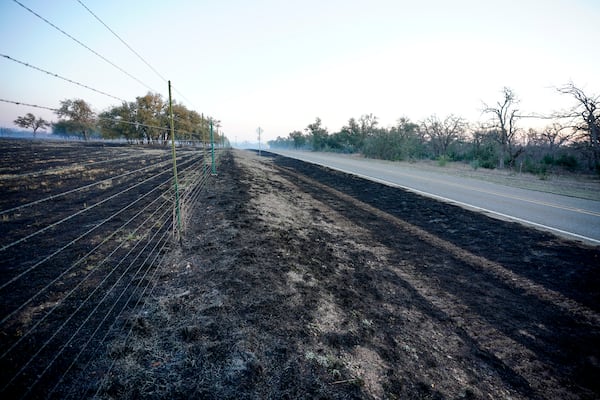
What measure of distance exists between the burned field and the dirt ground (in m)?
0.02

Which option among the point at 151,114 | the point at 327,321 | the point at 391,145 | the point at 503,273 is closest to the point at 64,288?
the point at 327,321

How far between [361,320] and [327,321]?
1.45ft

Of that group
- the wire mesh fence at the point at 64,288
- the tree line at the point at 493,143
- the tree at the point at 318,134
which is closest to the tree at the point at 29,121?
the wire mesh fence at the point at 64,288

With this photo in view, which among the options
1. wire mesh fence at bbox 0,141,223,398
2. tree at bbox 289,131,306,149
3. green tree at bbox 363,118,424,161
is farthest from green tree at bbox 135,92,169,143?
tree at bbox 289,131,306,149

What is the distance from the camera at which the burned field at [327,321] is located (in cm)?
232

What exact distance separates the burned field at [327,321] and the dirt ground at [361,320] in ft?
0.05

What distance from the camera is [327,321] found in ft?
10.2

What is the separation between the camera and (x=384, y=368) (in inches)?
99.5

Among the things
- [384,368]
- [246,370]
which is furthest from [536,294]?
[246,370]

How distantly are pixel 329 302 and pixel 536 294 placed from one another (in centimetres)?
326

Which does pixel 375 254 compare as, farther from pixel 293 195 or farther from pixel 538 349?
pixel 293 195


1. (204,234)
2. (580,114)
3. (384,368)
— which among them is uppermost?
(580,114)

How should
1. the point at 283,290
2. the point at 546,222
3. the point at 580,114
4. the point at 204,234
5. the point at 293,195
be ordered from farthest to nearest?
the point at 580,114
the point at 293,195
the point at 546,222
the point at 204,234
the point at 283,290

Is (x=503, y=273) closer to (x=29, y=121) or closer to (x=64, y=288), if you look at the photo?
(x=64, y=288)
